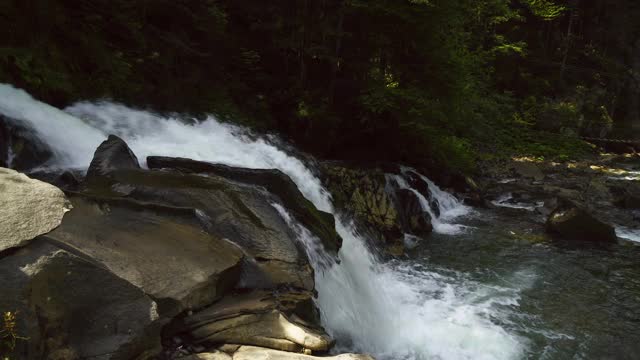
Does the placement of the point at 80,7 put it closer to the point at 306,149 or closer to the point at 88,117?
the point at 88,117

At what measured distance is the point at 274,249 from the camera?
5605 mm

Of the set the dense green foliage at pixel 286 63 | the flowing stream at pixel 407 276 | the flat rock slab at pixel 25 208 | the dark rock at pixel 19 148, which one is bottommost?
the flowing stream at pixel 407 276

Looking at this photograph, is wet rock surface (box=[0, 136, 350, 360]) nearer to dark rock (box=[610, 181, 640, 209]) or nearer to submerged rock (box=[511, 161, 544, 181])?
dark rock (box=[610, 181, 640, 209])

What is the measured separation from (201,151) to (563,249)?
8.86 m

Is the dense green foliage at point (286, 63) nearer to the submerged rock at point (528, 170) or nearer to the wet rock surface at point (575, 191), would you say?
the wet rock surface at point (575, 191)

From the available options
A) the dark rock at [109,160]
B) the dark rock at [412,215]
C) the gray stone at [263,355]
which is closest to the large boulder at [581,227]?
the dark rock at [412,215]

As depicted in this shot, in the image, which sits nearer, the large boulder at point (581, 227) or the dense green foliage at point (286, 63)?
the dense green foliage at point (286, 63)

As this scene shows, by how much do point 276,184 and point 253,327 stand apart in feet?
12.2

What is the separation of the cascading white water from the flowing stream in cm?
2

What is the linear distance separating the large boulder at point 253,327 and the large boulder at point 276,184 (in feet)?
9.23

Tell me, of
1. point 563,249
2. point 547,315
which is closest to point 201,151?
point 547,315

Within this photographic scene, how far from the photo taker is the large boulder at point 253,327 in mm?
4031

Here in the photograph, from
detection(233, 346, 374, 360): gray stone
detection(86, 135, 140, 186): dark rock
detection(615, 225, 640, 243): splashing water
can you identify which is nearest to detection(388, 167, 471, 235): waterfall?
detection(615, 225, 640, 243): splashing water

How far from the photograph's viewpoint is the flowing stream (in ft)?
22.1
